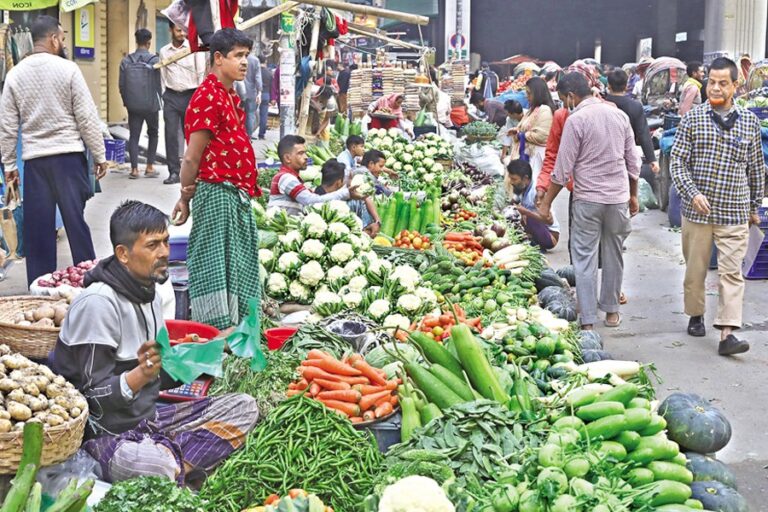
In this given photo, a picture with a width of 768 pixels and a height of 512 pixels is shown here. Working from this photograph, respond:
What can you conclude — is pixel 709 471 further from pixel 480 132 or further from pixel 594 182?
pixel 480 132

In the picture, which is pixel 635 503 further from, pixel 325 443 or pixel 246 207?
pixel 246 207

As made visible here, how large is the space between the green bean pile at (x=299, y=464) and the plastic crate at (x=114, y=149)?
1087cm

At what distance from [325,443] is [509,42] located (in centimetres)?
5290

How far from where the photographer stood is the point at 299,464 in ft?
13.2

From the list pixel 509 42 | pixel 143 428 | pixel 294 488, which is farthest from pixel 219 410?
pixel 509 42

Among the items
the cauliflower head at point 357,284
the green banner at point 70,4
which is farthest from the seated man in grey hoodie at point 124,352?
the green banner at point 70,4

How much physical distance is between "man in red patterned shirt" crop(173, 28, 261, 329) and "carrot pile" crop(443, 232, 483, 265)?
2944mm

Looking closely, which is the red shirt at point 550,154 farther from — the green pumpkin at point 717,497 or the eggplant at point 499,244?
the green pumpkin at point 717,497

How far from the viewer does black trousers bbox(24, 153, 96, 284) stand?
23.3 feet

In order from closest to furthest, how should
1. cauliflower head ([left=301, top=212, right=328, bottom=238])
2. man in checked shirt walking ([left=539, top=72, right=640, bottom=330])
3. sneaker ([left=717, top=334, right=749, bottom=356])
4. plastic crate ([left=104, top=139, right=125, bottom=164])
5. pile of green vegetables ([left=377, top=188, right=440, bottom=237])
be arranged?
sneaker ([left=717, top=334, right=749, bottom=356]), cauliflower head ([left=301, top=212, right=328, bottom=238]), man in checked shirt walking ([left=539, top=72, right=640, bottom=330]), pile of green vegetables ([left=377, top=188, right=440, bottom=237]), plastic crate ([left=104, top=139, right=125, bottom=164])

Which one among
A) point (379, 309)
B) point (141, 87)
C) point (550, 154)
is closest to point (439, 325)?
point (379, 309)

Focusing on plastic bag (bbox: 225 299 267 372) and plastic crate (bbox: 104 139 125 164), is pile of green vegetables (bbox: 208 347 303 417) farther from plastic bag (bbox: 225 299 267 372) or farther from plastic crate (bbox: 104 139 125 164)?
plastic crate (bbox: 104 139 125 164)

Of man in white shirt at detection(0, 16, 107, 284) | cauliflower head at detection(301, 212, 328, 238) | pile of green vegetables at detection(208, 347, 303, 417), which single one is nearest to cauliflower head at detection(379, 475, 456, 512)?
pile of green vegetables at detection(208, 347, 303, 417)

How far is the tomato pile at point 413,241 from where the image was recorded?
356 inches
